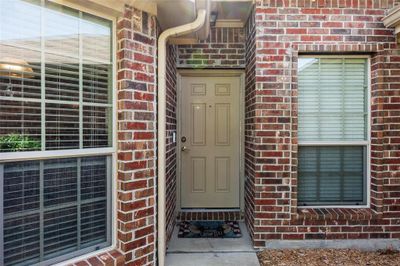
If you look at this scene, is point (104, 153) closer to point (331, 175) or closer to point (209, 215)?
point (209, 215)

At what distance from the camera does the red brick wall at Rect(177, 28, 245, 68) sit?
360 centimetres

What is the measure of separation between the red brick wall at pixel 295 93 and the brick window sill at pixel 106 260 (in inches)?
60.2

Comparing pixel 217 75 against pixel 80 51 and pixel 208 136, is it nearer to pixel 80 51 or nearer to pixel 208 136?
pixel 208 136

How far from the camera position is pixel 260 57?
2.92 metres

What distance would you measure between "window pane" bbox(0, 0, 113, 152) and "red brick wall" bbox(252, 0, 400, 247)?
5.52ft

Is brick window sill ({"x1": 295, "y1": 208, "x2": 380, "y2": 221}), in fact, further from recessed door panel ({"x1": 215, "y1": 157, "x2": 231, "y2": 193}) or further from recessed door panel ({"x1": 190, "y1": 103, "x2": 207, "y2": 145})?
recessed door panel ({"x1": 190, "y1": 103, "x2": 207, "y2": 145})

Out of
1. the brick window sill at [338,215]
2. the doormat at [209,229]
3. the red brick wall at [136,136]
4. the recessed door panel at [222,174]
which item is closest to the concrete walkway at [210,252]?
the doormat at [209,229]

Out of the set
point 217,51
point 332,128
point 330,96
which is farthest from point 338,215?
point 217,51

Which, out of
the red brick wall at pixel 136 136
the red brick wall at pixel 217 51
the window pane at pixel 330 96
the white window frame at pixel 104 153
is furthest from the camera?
the red brick wall at pixel 217 51

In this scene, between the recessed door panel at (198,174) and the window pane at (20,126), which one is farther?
the recessed door panel at (198,174)

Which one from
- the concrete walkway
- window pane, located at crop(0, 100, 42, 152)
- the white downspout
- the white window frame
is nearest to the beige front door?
the concrete walkway

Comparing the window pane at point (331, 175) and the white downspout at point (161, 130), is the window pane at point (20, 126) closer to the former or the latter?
the white downspout at point (161, 130)

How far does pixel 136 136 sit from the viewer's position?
220cm

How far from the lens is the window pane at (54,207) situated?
1.67 meters
